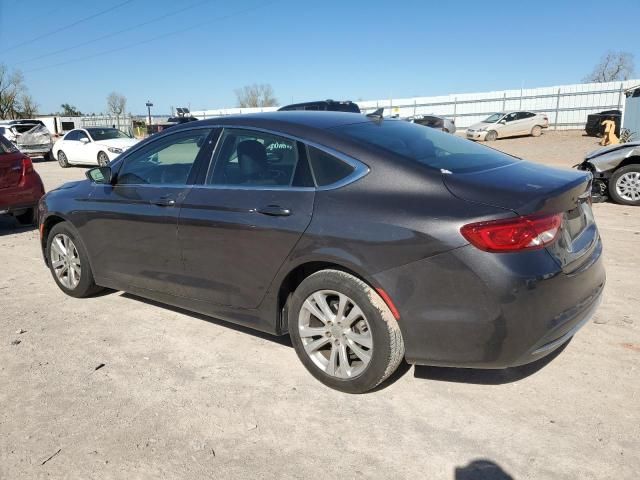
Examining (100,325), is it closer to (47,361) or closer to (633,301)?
(47,361)

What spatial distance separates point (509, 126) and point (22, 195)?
86.2ft

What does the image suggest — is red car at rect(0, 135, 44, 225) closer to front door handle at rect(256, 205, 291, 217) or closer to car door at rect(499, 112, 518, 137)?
front door handle at rect(256, 205, 291, 217)

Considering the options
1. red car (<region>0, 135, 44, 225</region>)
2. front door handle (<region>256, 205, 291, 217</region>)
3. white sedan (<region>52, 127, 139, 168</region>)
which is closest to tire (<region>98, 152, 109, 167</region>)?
white sedan (<region>52, 127, 139, 168</region>)

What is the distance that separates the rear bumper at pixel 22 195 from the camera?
25.3 feet

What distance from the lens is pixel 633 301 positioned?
14.6ft

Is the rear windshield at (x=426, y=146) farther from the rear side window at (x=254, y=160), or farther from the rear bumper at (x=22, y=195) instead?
the rear bumper at (x=22, y=195)

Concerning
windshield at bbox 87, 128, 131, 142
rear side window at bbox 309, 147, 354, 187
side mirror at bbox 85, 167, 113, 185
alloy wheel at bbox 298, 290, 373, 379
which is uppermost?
rear side window at bbox 309, 147, 354, 187

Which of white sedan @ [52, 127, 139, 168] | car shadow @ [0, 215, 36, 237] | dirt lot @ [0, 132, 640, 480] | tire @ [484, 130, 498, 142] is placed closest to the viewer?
dirt lot @ [0, 132, 640, 480]

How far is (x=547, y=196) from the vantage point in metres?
2.76

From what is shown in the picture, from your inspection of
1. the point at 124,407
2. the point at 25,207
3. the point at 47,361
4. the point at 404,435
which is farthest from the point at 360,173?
the point at 25,207

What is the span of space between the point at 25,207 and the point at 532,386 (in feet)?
25.1

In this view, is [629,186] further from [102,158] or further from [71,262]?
[102,158]

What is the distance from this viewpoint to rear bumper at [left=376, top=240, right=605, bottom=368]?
2580 mm

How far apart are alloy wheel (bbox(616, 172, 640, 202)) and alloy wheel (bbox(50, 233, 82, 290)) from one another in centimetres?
850
